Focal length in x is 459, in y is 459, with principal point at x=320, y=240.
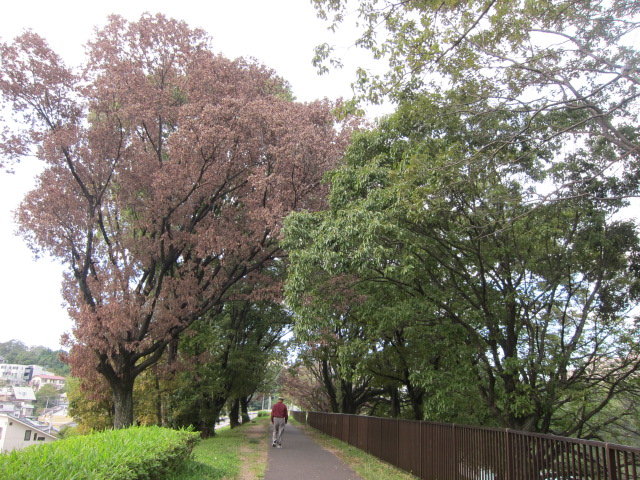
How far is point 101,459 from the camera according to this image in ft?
14.9

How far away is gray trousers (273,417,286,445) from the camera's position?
1389 cm

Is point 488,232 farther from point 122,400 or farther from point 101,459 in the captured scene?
point 122,400

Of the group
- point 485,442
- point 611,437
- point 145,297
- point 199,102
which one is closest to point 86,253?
point 145,297

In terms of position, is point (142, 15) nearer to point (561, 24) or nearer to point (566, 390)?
point (561, 24)

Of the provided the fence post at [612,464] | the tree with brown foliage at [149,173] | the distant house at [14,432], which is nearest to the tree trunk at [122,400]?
the tree with brown foliage at [149,173]

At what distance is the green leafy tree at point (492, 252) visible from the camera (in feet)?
28.6

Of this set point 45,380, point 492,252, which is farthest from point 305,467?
point 45,380

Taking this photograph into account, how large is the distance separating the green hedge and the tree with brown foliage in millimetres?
6298

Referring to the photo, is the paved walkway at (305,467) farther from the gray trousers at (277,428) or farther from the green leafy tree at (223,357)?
the green leafy tree at (223,357)

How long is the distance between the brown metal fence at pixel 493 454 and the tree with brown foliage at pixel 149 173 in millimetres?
5794

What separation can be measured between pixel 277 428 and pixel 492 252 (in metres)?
8.55

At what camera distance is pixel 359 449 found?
15016 millimetres

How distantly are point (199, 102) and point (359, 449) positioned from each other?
468 inches

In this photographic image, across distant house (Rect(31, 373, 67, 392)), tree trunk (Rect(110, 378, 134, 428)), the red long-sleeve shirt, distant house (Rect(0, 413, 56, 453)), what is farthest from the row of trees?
distant house (Rect(31, 373, 67, 392))
